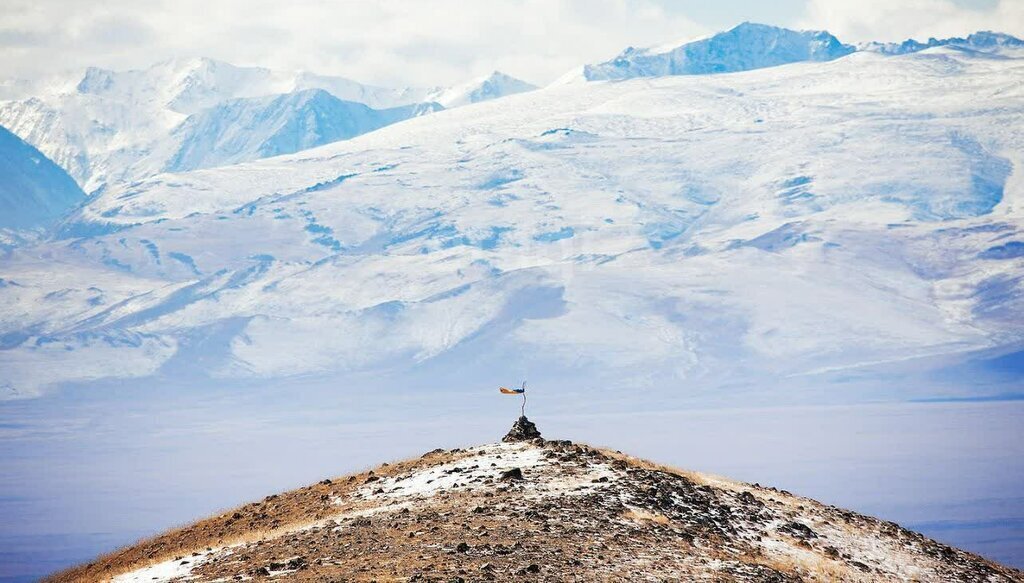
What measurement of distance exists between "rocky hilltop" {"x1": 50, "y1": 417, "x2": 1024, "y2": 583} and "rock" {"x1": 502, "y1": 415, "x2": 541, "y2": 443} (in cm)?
11

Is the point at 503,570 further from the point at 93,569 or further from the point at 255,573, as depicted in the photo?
the point at 93,569

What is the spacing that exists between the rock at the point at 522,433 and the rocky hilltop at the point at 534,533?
0.35 feet

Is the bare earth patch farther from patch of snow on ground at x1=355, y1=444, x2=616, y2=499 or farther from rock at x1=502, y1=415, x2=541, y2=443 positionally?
rock at x1=502, y1=415, x2=541, y2=443

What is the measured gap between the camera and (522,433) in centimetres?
5219

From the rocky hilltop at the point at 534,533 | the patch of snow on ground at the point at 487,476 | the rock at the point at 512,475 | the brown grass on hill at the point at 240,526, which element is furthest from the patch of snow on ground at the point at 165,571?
the rock at the point at 512,475

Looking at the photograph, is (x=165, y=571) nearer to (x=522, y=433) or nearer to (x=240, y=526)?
(x=240, y=526)

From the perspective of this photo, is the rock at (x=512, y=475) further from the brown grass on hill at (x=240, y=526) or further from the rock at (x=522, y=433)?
the rock at (x=522, y=433)

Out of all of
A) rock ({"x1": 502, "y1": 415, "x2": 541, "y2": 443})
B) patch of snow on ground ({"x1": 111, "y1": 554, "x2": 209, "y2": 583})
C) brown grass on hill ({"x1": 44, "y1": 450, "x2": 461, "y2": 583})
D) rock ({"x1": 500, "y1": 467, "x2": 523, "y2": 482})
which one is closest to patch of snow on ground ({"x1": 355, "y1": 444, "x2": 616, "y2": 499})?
rock ({"x1": 500, "y1": 467, "x2": 523, "y2": 482})

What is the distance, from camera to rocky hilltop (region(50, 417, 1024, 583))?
121ft

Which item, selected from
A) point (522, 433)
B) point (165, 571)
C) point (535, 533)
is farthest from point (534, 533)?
point (522, 433)

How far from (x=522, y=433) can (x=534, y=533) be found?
44.0 ft

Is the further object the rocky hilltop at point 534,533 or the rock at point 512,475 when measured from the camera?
the rock at point 512,475

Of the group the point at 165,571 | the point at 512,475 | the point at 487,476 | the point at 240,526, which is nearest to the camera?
the point at 165,571

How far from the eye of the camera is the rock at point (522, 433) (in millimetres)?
51594
